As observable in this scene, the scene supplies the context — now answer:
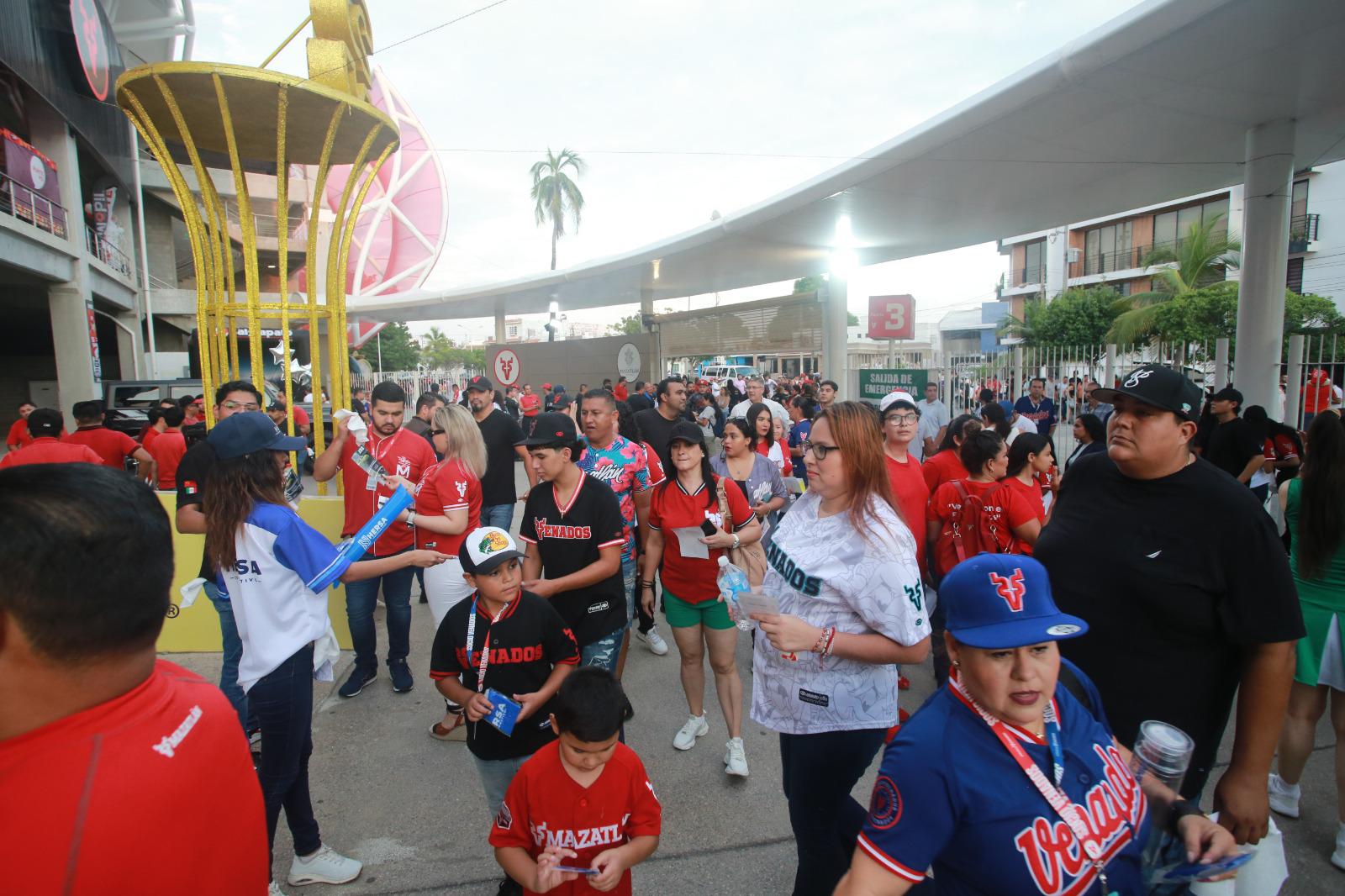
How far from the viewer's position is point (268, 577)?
273 centimetres

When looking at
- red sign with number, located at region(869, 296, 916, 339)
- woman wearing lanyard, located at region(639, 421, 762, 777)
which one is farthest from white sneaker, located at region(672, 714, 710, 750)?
red sign with number, located at region(869, 296, 916, 339)

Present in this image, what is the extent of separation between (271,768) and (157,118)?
281 inches

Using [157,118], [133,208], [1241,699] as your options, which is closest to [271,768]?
[1241,699]

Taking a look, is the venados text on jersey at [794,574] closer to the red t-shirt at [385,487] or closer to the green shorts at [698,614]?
the green shorts at [698,614]

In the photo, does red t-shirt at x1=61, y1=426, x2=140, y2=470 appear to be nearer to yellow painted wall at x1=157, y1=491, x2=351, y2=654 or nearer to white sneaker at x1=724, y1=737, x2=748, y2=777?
yellow painted wall at x1=157, y1=491, x2=351, y2=654

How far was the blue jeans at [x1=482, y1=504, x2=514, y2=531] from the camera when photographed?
6.32 m

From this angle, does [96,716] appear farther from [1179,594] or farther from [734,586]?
[1179,594]

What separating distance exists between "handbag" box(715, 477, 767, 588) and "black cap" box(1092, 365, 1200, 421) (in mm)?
2134

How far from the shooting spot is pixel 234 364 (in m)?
7.04

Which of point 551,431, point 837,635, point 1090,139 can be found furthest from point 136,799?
point 1090,139

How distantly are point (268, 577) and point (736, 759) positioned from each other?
8.03 feet

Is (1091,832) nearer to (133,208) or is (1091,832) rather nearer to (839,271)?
(839,271)

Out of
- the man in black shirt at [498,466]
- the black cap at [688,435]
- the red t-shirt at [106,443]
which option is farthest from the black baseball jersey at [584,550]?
the red t-shirt at [106,443]

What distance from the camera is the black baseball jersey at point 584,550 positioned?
3555mm
